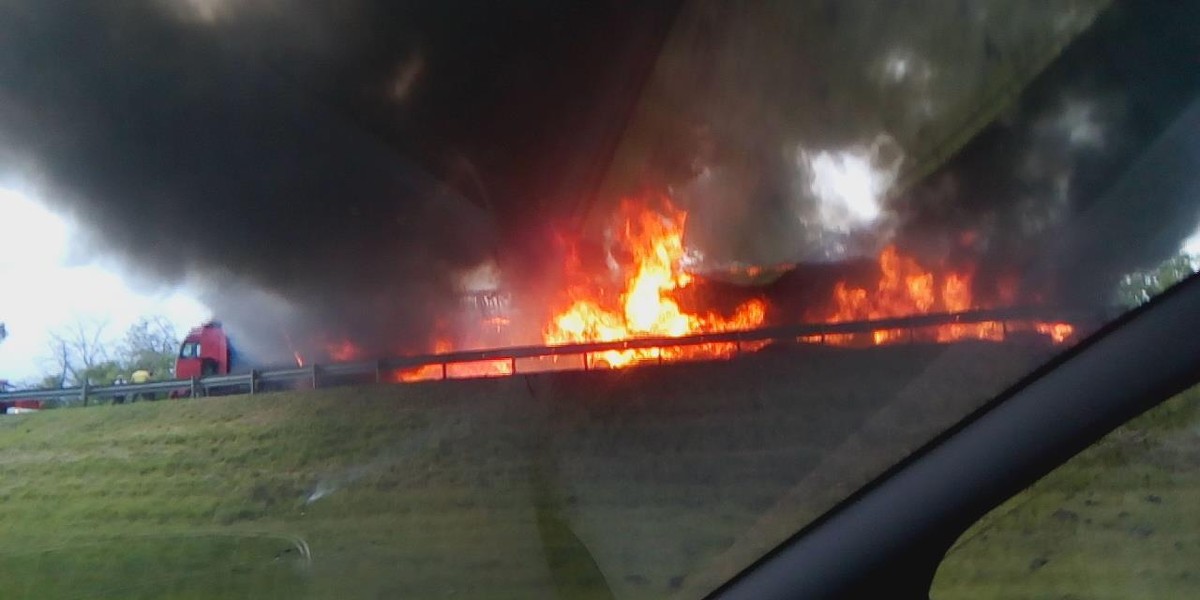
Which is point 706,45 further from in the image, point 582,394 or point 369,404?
point 369,404

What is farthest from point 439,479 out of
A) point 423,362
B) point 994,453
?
point 994,453

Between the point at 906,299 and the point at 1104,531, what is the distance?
2.13 meters

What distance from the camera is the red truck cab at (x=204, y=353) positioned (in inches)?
224

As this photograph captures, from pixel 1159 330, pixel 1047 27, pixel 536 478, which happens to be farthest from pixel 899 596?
pixel 1047 27

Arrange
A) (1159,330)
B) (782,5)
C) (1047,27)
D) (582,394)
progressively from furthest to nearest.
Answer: (782,5), (582,394), (1047,27), (1159,330)

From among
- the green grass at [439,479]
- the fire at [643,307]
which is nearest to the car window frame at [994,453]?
the green grass at [439,479]

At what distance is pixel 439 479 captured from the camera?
5555mm

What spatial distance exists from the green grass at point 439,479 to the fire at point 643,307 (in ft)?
0.47

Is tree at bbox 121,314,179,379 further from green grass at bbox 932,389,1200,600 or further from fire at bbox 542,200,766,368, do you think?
green grass at bbox 932,389,1200,600

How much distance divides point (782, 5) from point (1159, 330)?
412cm

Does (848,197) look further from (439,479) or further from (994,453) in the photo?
(994,453)

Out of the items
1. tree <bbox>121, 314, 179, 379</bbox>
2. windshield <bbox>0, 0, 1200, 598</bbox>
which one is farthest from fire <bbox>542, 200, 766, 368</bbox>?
tree <bbox>121, 314, 179, 379</bbox>

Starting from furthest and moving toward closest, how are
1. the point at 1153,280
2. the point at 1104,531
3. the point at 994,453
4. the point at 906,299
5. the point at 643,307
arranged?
1. the point at 643,307
2. the point at 906,299
3. the point at 1153,280
4. the point at 1104,531
5. the point at 994,453

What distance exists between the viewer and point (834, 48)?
21.1 feet
